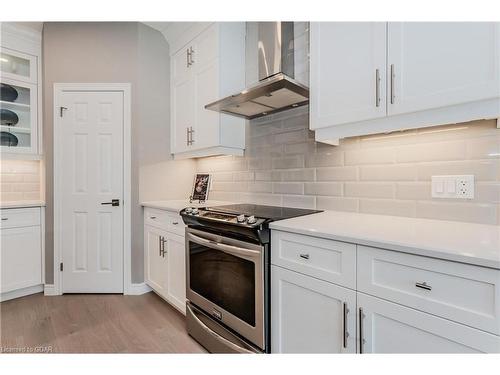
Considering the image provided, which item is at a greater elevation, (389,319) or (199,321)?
(389,319)

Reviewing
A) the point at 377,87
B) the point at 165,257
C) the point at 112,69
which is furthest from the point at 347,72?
the point at 112,69

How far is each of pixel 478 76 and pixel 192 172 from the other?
257 centimetres

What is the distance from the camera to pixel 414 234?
1026 millimetres

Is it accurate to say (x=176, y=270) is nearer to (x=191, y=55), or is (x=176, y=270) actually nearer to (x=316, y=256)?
(x=316, y=256)

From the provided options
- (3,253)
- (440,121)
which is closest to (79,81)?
(3,253)

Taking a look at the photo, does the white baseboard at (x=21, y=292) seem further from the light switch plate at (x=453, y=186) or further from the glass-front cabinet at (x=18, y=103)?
the light switch plate at (x=453, y=186)

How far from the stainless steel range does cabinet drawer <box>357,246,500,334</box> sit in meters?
0.52

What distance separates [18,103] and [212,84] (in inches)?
85.9

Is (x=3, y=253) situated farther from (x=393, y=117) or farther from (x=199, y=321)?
(x=393, y=117)

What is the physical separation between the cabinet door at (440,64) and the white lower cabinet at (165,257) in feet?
5.51

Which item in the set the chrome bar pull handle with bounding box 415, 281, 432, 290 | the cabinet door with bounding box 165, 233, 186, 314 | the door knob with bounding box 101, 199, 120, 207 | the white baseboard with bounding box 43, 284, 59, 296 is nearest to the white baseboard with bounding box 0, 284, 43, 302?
the white baseboard with bounding box 43, 284, 59, 296

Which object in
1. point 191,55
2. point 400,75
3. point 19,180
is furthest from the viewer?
point 19,180

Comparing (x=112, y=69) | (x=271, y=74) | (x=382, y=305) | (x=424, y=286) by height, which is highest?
(x=112, y=69)

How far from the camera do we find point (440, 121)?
3.57 feet
